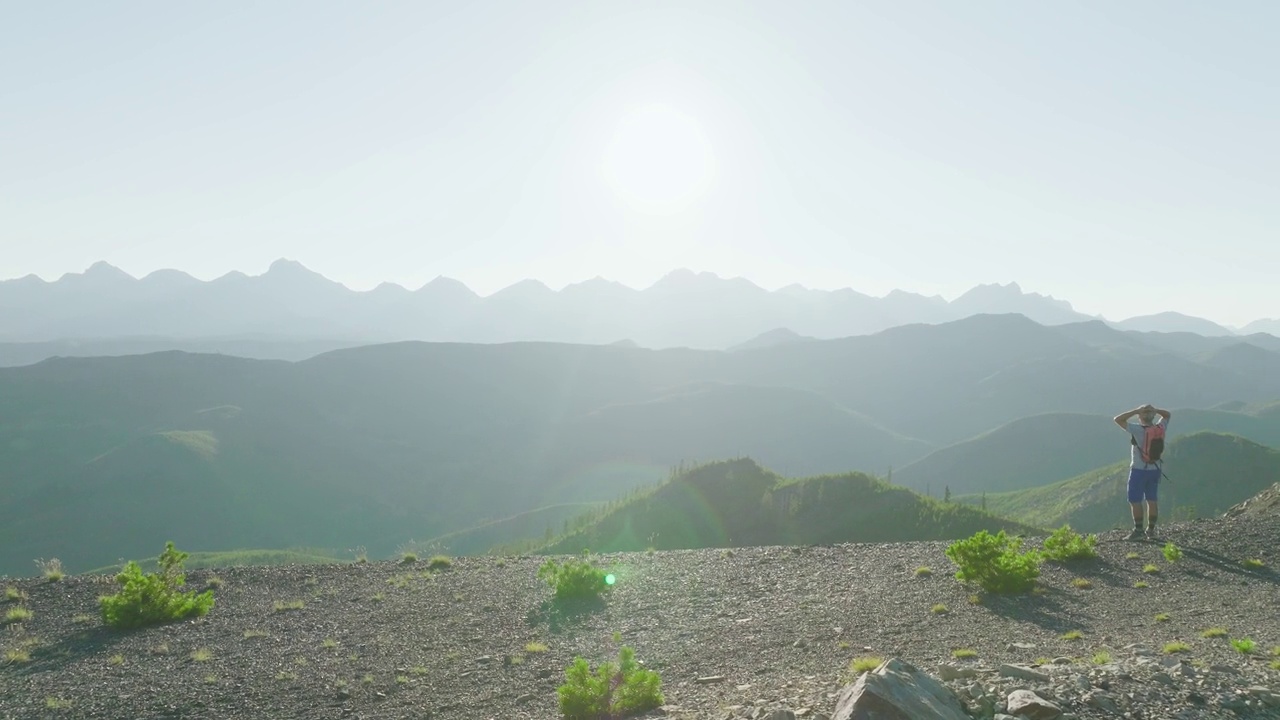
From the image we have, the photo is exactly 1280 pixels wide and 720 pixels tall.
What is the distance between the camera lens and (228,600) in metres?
13.8

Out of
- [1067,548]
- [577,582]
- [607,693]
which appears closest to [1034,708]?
[607,693]

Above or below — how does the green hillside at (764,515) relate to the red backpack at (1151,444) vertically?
below

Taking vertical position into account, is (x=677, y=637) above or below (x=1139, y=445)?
below

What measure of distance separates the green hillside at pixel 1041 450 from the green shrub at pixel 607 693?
17288cm

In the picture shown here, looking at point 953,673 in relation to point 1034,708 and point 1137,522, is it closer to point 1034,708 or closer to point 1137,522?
point 1034,708

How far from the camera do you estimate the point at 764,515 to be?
Answer: 5809 centimetres

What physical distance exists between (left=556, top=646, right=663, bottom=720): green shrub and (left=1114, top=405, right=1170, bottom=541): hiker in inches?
462

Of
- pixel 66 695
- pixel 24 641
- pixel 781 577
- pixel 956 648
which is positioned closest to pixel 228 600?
pixel 24 641

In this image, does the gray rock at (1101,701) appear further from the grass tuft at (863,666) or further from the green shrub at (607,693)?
the green shrub at (607,693)

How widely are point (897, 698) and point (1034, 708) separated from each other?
1.29 meters

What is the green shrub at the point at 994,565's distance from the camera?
12.4 metres

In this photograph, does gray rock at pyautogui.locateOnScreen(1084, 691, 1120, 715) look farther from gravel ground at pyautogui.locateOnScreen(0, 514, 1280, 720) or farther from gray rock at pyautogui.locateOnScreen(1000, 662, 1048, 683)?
gray rock at pyautogui.locateOnScreen(1000, 662, 1048, 683)

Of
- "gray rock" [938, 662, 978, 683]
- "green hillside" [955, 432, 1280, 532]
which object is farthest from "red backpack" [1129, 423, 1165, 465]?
"green hillside" [955, 432, 1280, 532]

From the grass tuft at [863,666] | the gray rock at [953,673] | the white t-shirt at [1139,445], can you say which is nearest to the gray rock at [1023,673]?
the gray rock at [953,673]
